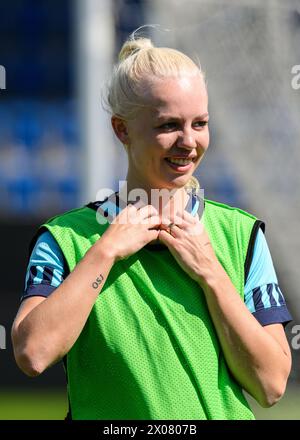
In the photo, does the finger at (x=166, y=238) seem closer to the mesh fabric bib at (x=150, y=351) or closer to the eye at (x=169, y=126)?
the mesh fabric bib at (x=150, y=351)

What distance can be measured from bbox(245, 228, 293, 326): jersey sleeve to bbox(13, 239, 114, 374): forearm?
1.02 ft

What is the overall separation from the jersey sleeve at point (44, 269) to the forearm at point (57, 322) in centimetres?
5

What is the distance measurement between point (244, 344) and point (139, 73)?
566mm

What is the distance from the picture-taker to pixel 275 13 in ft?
14.7

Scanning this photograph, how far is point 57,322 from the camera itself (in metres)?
1.91

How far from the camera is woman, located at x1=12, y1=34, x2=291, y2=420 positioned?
6.31 ft

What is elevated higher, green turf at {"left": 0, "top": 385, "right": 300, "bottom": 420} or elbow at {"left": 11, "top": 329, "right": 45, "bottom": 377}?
elbow at {"left": 11, "top": 329, "right": 45, "bottom": 377}

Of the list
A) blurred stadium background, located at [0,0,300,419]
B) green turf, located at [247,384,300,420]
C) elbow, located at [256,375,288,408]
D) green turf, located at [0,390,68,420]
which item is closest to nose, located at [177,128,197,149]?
elbow, located at [256,375,288,408]

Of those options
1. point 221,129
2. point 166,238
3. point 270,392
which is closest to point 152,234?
point 166,238

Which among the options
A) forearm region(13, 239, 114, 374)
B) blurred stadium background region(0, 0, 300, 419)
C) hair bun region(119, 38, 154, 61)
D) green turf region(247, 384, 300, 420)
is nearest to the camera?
forearm region(13, 239, 114, 374)

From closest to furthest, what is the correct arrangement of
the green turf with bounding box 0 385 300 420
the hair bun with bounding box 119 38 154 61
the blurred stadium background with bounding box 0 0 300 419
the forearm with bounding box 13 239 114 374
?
the forearm with bounding box 13 239 114 374
the hair bun with bounding box 119 38 154 61
the blurred stadium background with bounding box 0 0 300 419
the green turf with bounding box 0 385 300 420

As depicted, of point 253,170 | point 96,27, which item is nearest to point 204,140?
point 253,170

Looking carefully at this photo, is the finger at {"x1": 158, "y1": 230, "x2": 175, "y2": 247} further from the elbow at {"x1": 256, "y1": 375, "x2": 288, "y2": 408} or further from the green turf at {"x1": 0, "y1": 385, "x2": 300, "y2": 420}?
the green turf at {"x1": 0, "y1": 385, "x2": 300, "y2": 420}

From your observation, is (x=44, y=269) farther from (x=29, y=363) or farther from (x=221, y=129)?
(x=221, y=129)
